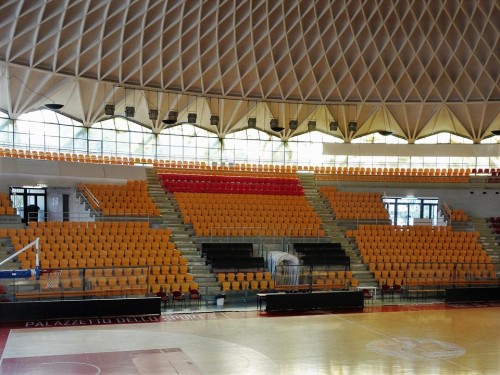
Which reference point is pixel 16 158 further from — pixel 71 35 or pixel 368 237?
pixel 368 237

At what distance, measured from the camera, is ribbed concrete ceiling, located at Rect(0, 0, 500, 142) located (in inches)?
1208

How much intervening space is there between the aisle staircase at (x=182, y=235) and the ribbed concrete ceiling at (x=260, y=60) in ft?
18.6

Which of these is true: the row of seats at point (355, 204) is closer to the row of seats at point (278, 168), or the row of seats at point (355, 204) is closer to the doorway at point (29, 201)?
the row of seats at point (278, 168)

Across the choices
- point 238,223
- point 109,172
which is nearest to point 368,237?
point 238,223

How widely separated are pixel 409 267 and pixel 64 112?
21663mm

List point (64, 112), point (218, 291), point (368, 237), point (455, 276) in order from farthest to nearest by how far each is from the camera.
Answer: point (64, 112)
point (368, 237)
point (455, 276)
point (218, 291)

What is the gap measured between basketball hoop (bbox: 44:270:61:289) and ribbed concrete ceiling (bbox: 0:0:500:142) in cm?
1236

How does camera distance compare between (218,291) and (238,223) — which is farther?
(238,223)

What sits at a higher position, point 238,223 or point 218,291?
point 238,223

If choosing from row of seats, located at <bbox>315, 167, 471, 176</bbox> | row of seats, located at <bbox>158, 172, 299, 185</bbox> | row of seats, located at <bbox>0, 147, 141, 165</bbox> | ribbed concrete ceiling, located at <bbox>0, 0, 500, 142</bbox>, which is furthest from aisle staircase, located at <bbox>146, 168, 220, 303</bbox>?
row of seats, located at <bbox>315, 167, 471, 176</bbox>

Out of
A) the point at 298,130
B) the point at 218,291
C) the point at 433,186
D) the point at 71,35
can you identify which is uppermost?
the point at 71,35

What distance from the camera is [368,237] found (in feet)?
110

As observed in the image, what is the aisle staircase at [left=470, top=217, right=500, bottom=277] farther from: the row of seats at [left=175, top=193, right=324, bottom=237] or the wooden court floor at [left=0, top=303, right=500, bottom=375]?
the wooden court floor at [left=0, top=303, right=500, bottom=375]

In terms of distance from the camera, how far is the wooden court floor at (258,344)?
1551 cm
